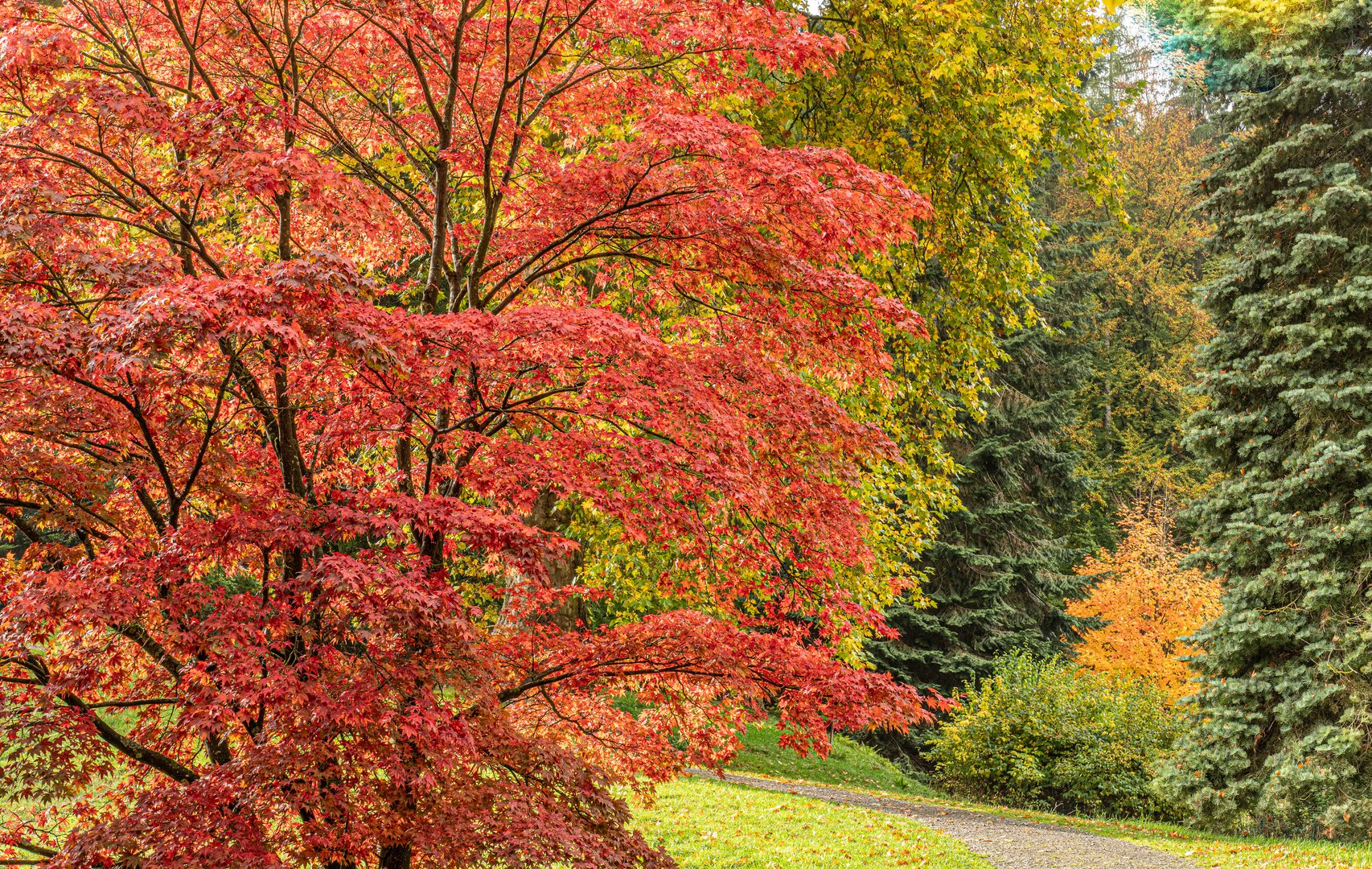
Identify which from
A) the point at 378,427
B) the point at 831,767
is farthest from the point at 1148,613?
the point at 378,427

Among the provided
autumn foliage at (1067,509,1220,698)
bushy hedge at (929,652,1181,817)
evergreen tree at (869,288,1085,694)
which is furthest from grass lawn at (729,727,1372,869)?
autumn foliage at (1067,509,1220,698)

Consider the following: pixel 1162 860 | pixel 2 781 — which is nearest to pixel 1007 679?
pixel 1162 860

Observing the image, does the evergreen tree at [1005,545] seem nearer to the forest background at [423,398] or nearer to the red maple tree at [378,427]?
the forest background at [423,398]

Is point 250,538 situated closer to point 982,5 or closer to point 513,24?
point 513,24

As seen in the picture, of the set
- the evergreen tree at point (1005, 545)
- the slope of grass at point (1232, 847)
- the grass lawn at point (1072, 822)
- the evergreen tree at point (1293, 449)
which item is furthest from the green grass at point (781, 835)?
the evergreen tree at point (1005, 545)

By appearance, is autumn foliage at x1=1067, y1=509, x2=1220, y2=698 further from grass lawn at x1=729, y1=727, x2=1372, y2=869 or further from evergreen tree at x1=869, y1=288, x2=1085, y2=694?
grass lawn at x1=729, y1=727, x2=1372, y2=869

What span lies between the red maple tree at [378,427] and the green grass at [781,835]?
11.4ft

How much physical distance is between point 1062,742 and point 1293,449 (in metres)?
5.35

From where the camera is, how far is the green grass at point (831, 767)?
50.7 feet

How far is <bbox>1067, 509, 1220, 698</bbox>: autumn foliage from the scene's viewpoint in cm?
1812

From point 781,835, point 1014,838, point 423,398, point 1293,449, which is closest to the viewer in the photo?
point 423,398

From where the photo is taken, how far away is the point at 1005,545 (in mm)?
22422

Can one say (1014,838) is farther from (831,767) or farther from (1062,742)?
(831,767)

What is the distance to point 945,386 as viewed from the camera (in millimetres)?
10586
